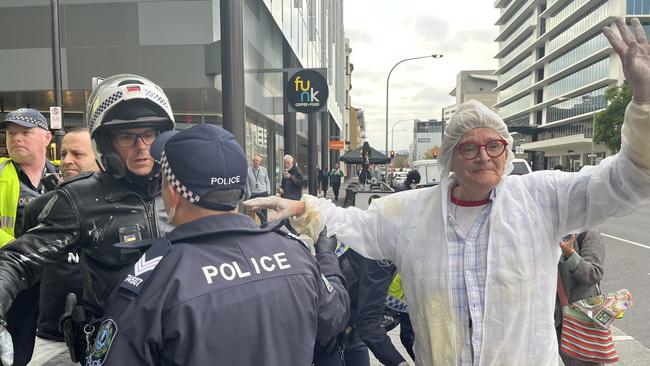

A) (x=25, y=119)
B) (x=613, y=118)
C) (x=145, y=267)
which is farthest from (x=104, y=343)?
(x=613, y=118)

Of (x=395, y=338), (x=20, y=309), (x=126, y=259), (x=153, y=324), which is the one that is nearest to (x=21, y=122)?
(x=20, y=309)

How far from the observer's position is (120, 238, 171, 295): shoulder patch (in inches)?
46.3

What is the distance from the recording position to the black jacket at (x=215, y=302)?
1.15m

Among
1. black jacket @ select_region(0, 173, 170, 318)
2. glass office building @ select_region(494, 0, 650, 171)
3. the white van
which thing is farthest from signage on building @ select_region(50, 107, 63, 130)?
glass office building @ select_region(494, 0, 650, 171)

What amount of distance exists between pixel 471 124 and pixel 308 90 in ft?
22.3

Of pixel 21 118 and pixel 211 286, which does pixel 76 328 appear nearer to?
pixel 211 286

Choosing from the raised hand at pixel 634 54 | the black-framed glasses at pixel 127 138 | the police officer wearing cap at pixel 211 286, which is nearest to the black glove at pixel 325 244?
the police officer wearing cap at pixel 211 286

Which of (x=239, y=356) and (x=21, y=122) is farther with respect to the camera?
(x=21, y=122)

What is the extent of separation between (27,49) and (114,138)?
11.3 metres

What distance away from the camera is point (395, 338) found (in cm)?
469

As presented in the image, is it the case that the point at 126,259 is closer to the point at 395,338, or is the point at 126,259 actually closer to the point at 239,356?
the point at 239,356

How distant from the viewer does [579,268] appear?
107 inches

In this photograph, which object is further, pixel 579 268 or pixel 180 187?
pixel 579 268

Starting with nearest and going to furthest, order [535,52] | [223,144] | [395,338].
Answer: [223,144], [395,338], [535,52]
